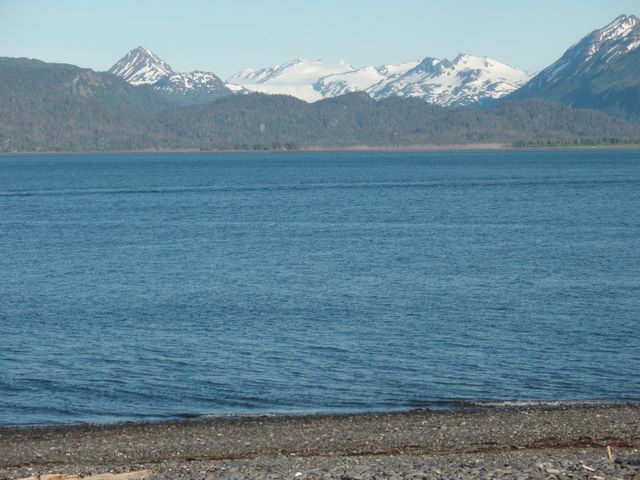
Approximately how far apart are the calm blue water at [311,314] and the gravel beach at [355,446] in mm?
1925

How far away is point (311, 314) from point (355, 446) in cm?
1682

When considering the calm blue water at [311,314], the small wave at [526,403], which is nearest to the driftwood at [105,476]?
the calm blue water at [311,314]

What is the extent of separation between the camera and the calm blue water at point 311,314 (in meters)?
27.3

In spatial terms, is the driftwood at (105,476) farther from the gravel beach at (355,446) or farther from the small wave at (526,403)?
the small wave at (526,403)

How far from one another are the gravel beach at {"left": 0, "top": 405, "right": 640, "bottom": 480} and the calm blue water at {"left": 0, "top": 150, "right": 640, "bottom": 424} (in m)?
1.92

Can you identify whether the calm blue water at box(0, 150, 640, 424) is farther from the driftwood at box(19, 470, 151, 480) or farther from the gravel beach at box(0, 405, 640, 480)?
the driftwood at box(19, 470, 151, 480)

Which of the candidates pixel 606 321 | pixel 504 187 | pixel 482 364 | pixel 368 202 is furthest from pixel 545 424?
pixel 504 187

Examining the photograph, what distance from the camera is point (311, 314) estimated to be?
3762 cm

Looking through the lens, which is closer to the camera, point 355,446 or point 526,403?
point 355,446

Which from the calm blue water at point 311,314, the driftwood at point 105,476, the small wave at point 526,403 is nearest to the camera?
the driftwood at point 105,476

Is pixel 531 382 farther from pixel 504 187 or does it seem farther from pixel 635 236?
pixel 504 187

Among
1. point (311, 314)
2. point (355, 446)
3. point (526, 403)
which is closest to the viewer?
point (355, 446)

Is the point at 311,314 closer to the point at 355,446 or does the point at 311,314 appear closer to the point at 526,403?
the point at 526,403

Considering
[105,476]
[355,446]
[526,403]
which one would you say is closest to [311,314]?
[526,403]
